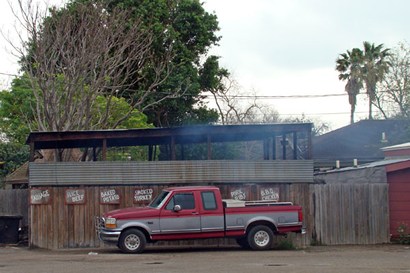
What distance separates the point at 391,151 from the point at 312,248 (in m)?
11.6

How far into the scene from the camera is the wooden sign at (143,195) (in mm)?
20969

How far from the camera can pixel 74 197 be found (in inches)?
818

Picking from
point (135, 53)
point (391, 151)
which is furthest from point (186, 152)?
point (391, 151)

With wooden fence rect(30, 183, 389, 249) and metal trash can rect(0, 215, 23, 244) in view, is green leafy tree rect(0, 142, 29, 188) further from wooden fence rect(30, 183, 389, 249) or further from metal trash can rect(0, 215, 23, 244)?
wooden fence rect(30, 183, 389, 249)

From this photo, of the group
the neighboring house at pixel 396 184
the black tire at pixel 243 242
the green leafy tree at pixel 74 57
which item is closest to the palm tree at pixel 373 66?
the green leafy tree at pixel 74 57

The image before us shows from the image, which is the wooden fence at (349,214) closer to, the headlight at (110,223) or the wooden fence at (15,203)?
the headlight at (110,223)

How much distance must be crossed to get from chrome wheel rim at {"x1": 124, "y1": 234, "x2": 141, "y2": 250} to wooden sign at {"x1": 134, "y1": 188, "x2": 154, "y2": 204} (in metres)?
2.42

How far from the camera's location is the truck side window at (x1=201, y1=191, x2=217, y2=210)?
62.7 feet

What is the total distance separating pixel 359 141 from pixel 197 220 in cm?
2485

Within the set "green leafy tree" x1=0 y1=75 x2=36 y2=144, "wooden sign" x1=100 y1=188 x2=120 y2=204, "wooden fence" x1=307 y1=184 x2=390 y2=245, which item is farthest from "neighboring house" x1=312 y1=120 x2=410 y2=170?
"wooden sign" x1=100 y1=188 x2=120 y2=204

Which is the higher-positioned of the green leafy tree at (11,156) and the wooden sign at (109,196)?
the green leafy tree at (11,156)

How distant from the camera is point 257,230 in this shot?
63.2 feet

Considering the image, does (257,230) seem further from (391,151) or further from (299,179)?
(391,151)

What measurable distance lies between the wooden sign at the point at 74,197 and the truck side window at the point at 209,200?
4156 mm
